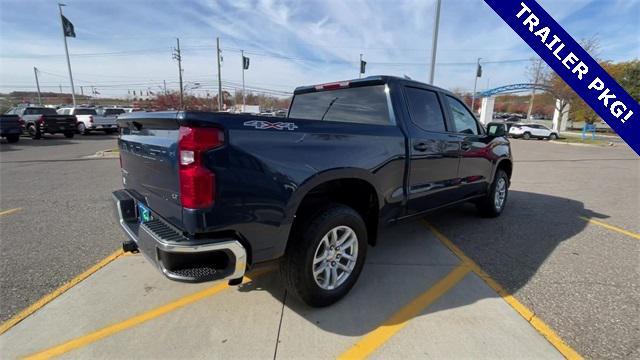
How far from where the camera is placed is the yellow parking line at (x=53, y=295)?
2.54 m

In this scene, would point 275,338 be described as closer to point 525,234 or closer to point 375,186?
point 375,186

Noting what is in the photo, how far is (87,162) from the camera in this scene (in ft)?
34.7

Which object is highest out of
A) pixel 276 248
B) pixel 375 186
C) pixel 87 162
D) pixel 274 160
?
pixel 274 160

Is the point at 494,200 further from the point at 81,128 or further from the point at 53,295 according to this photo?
the point at 81,128

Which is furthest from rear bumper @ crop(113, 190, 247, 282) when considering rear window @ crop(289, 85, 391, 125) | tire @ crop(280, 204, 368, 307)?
rear window @ crop(289, 85, 391, 125)

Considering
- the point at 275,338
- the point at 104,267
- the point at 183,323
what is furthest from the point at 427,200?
the point at 104,267

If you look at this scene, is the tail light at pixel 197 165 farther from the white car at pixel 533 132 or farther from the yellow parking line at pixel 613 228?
the white car at pixel 533 132

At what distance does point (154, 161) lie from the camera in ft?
7.69

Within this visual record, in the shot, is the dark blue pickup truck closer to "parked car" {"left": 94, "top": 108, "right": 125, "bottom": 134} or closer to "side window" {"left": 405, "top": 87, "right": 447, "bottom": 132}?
"side window" {"left": 405, "top": 87, "right": 447, "bottom": 132}

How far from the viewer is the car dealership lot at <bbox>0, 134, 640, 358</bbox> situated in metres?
2.35

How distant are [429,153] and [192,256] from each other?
2.56 metres

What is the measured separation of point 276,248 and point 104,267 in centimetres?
226

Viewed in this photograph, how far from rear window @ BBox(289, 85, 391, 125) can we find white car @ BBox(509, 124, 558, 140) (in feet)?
107

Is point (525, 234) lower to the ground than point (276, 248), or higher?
lower
